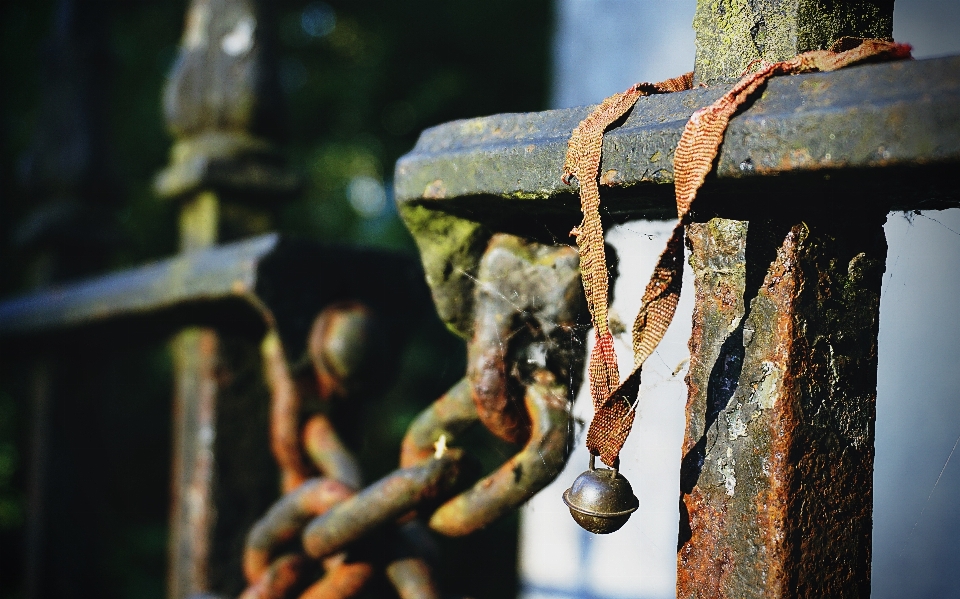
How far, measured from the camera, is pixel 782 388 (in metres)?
0.53

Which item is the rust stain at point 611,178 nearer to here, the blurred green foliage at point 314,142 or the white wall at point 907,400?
the white wall at point 907,400

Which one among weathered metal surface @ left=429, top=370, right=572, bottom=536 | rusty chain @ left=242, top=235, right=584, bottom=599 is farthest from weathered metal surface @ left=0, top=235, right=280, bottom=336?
weathered metal surface @ left=429, top=370, right=572, bottom=536

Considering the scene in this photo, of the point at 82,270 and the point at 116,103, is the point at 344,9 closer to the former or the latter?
the point at 116,103

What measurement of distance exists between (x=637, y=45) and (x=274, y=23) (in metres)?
0.61

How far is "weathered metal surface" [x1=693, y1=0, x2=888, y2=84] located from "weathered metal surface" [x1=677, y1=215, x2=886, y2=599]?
0.13 metres

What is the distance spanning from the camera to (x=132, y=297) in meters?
1.22

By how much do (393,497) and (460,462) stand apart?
0.23 feet

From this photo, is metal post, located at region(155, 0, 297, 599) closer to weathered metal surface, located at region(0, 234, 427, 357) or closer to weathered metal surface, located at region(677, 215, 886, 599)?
weathered metal surface, located at region(0, 234, 427, 357)

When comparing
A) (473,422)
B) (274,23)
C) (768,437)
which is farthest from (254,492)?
(768,437)

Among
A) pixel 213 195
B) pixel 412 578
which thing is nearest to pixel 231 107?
pixel 213 195

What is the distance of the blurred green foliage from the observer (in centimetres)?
321

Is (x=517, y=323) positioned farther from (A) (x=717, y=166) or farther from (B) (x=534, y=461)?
A: (A) (x=717, y=166)

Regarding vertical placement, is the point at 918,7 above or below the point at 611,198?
above

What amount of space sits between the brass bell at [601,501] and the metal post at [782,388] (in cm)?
5
